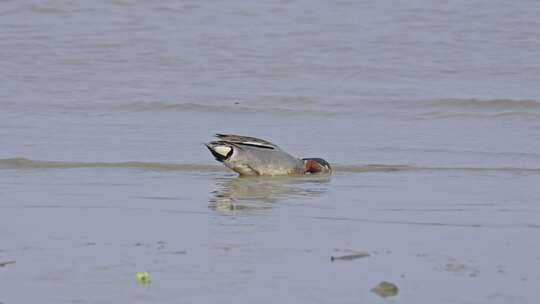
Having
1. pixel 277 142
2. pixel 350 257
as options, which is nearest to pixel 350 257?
pixel 350 257

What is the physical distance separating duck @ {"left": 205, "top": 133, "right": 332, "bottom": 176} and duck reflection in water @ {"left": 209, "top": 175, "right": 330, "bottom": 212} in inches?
3.3

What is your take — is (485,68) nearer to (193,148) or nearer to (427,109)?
(427,109)

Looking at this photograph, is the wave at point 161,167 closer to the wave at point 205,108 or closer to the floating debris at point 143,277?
the wave at point 205,108

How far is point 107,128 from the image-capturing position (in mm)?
12195

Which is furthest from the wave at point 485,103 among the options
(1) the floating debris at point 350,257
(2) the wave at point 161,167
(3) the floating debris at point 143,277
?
(3) the floating debris at point 143,277

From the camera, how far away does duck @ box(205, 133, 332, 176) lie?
976cm

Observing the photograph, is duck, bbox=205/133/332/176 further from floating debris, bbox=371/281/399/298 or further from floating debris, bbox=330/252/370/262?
floating debris, bbox=371/281/399/298

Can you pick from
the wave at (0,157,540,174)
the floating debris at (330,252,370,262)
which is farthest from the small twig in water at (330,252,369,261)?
the wave at (0,157,540,174)

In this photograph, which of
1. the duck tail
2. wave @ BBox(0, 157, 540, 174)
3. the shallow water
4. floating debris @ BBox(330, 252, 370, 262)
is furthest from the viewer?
wave @ BBox(0, 157, 540, 174)

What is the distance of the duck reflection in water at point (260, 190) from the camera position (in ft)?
26.6

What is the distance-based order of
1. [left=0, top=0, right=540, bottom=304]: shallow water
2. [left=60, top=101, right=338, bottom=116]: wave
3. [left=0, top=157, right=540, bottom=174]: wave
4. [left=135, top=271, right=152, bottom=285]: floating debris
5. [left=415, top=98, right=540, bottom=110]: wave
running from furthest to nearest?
[left=60, top=101, right=338, bottom=116]: wave < [left=415, top=98, right=540, bottom=110]: wave < [left=0, top=157, right=540, bottom=174]: wave < [left=0, top=0, right=540, bottom=304]: shallow water < [left=135, top=271, right=152, bottom=285]: floating debris

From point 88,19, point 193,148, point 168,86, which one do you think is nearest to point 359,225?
point 193,148

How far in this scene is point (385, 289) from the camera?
5.52m

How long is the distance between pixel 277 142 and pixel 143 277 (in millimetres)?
5988
